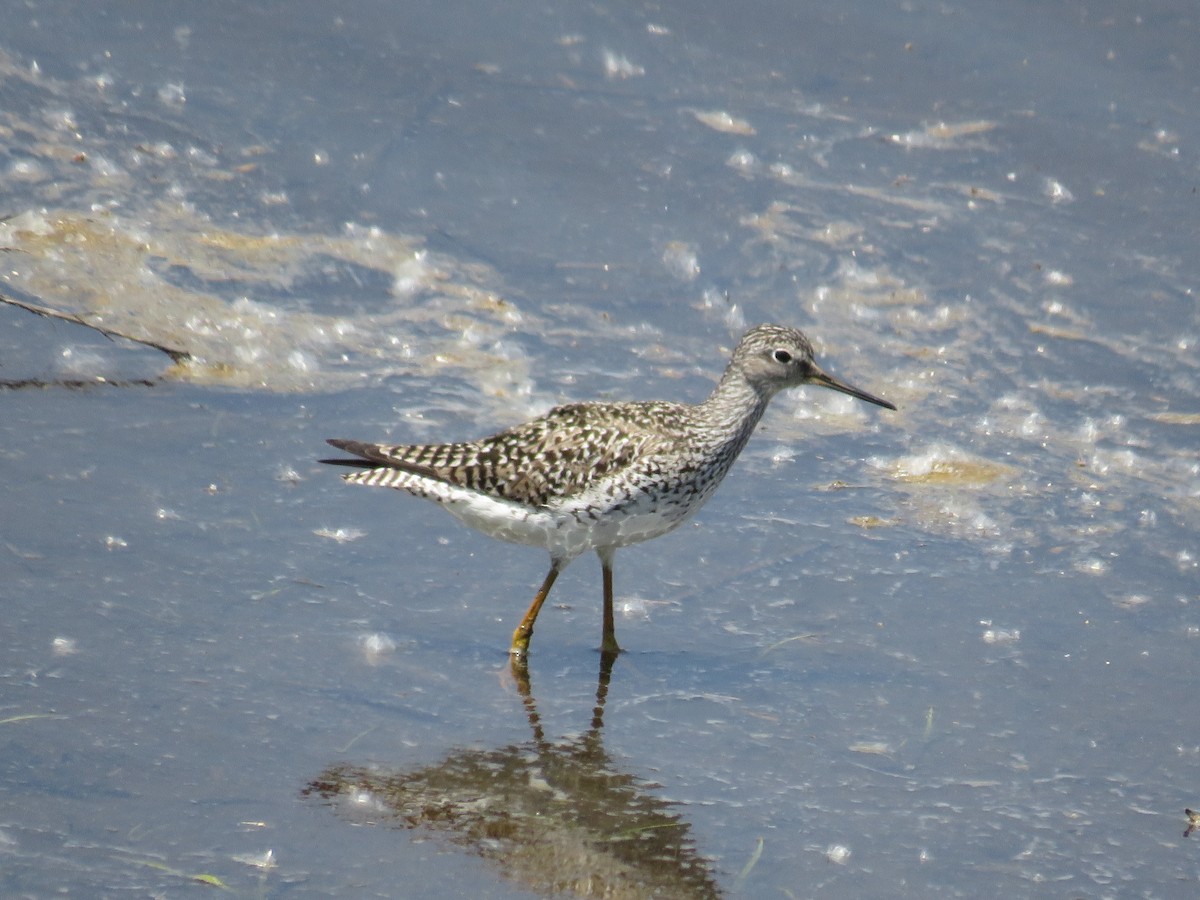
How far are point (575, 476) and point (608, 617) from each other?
58cm

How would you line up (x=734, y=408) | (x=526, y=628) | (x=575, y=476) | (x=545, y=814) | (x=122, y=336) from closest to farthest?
(x=545, y=814)
(x=526, y=628)
(x=575, y=476)
(x=734, y=408)
(x=122, y=336)

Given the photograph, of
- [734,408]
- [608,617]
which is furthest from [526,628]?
[734,408]

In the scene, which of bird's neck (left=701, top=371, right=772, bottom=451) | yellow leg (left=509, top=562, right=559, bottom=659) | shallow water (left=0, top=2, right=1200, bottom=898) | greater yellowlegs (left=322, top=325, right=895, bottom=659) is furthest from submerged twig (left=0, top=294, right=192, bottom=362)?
bird's neck (left=701, top=371, right=772, bottom=451)

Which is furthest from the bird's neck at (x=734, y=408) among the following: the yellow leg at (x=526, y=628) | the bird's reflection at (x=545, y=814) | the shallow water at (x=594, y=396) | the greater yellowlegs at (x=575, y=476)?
the bird's reflection at (x=545, y=814)

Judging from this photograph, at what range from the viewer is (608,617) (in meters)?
6.14

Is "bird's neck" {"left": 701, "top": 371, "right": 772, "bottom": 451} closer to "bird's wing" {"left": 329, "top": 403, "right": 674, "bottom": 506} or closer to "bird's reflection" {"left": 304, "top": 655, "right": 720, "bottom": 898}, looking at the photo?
"bird's wing" {"left": 329, "top": 403, "right": 674, "bottom": 506}

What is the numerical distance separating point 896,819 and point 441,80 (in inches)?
287

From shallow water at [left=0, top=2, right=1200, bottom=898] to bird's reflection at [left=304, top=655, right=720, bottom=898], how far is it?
0.05 feet

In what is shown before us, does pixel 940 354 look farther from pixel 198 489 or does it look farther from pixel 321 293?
pixel 198 489

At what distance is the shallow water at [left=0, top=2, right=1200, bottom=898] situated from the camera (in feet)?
16.1

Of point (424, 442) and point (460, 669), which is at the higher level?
point (424, 442)

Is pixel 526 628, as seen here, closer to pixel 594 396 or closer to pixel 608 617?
pixel 608 617

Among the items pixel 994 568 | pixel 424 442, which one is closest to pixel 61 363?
pixel 424 442

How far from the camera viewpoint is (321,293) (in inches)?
346
